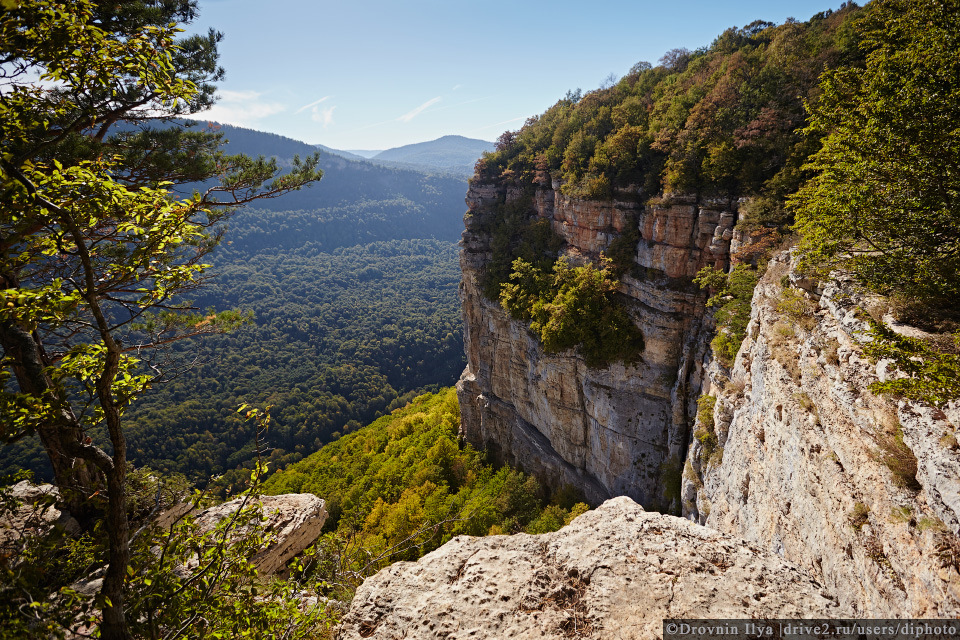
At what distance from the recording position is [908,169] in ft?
21.9

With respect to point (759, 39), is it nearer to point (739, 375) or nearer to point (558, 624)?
point (739, 375)

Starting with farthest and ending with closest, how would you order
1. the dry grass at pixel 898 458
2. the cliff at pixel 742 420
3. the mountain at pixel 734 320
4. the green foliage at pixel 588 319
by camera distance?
the green foliage at pixel 588 319 → the mountain at pixel 734 320 → the dry grass at pixel 898 458 → the cliff at pixel 742 420

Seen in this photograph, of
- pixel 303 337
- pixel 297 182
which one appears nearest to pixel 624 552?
pixel 297 182

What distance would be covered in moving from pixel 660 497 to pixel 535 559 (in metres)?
16.7

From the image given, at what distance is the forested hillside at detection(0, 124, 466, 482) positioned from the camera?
176ft

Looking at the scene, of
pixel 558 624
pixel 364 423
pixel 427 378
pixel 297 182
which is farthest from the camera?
pixel 427 378

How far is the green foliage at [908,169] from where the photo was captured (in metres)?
6.36

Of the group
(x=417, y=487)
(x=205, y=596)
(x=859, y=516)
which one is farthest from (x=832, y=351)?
(x=417, y=487)

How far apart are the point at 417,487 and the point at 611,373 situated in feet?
53.3

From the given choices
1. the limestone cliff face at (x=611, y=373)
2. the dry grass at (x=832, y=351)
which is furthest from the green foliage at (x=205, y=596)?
the limestone cliff face at (x=611, y=373)

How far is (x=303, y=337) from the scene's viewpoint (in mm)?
96812

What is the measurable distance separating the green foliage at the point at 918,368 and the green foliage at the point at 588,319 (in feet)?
48.7

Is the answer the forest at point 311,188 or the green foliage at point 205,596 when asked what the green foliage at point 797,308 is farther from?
the green foliage at point 205,596

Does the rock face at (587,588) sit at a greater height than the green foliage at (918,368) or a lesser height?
lesser
